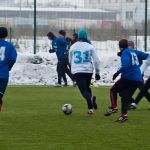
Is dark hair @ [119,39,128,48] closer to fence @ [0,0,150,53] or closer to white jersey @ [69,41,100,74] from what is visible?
white jersey @ [69,41,100,74]

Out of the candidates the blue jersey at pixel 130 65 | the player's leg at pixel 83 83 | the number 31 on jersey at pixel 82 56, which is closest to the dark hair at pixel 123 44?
the blue jersey at pixel 130 65

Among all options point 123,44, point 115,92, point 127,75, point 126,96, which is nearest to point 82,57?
point 115,92

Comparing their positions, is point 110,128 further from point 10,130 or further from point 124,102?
point 10,130

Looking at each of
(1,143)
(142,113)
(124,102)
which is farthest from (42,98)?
(1,143)

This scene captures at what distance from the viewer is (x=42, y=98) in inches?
829

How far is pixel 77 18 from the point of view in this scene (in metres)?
34.0

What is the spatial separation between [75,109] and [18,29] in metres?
16.1

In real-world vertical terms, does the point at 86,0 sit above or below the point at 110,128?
above

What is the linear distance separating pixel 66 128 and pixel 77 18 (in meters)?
20.6

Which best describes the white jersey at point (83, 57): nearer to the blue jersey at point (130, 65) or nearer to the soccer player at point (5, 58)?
the blue jersey at point (130, 65)

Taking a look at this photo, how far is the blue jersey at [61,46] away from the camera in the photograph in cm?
2602

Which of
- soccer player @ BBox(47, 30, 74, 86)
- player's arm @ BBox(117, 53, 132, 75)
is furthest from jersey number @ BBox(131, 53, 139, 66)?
soccer player @ BBox(47, 30, 74, 86)

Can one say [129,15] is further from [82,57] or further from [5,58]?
[5,58]

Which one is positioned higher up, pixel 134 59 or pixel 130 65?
pixel 134 59
